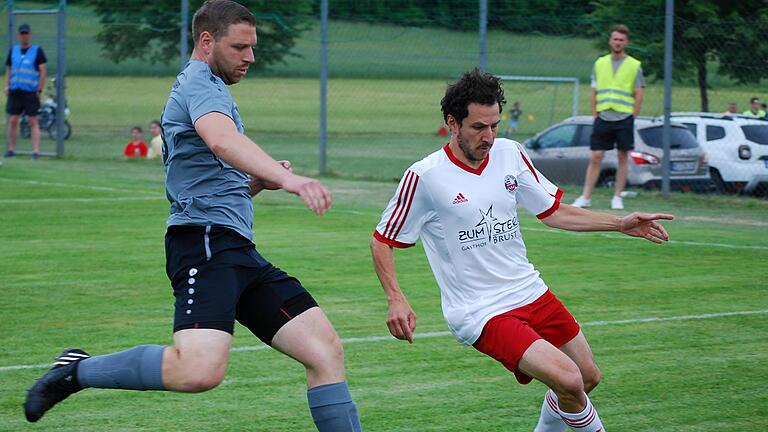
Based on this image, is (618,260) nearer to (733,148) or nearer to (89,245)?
(89,245)

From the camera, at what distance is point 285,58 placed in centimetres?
2594

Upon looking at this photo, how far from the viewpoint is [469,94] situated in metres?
6.12

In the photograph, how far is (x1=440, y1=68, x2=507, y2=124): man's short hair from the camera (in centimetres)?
611

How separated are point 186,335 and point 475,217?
144 cm

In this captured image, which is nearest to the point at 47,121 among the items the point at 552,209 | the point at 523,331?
the point at 552,209

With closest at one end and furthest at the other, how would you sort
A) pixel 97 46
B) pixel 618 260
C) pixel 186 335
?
pixel 186 335 < pixel 618 260 < pixel 97 46

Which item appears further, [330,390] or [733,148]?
[733,148]

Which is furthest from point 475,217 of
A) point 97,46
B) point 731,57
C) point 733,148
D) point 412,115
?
point 412,115

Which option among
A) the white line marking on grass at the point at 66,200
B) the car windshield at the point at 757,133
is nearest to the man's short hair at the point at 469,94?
the white line marking on grass at the point at 66,200

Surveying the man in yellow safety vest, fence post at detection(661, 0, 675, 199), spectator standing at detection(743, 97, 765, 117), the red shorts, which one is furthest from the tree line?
the red shorts

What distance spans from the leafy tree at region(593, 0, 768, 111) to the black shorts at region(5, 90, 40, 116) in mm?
10576

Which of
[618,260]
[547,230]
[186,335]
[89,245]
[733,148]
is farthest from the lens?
[733,148]

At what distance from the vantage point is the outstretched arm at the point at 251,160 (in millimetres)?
4738

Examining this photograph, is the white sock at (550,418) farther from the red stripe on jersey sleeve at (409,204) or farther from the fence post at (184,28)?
the fence post at (184,28)
